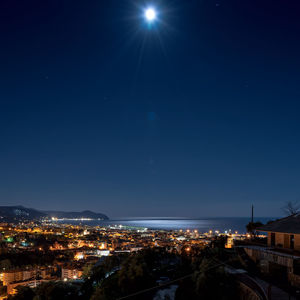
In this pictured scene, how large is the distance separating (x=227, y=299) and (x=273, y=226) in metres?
4.05

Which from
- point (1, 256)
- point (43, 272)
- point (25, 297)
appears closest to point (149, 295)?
point (25, 297)

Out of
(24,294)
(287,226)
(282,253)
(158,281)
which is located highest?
(287,226)

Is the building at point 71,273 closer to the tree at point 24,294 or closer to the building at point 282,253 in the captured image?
the tree at point 24,294

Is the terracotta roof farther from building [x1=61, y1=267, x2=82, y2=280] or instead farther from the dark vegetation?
building [x1=61, y1=267, x2=82, y2=280]

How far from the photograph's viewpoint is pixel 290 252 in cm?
766

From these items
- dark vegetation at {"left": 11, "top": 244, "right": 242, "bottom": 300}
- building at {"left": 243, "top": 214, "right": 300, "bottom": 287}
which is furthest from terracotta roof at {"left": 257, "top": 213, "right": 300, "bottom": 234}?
dark vegetation at {"left": 11, "top": 244, "right": 242, "bottom": 300}

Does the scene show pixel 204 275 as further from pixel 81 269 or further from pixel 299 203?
pixel 81 269

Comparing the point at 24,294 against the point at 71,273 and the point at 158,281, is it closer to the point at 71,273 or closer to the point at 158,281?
the point at 158,281

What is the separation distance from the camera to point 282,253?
7570 mm

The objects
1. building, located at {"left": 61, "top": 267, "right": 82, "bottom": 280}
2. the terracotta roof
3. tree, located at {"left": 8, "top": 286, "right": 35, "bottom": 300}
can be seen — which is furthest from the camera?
building, located at {"left": 61, "top": 267, "right": 82, "bottom": 280}

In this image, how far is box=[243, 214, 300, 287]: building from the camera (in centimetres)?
685

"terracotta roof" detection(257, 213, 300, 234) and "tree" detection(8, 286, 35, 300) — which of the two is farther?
"tree" detection(8, 286, 35, 300)

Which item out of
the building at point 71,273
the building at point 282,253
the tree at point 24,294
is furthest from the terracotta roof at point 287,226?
the building at point 71,273

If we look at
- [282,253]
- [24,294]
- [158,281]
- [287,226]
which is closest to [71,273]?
[24,294]
